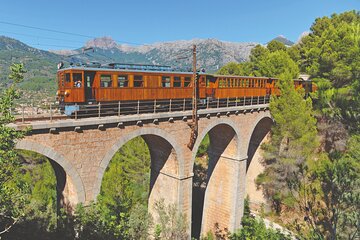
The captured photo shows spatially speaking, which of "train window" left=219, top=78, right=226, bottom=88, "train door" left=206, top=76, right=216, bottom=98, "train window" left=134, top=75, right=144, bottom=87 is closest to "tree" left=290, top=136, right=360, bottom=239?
"train window" left=219, top=78, right=226, bottom=88

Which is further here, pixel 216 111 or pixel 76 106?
pixel 216 111

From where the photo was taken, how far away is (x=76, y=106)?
1377 cm

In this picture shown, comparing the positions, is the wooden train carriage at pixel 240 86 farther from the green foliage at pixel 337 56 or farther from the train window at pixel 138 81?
the train window at pixel 138 81

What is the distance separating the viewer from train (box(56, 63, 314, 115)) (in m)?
14.4

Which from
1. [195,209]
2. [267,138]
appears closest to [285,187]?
[267,138]

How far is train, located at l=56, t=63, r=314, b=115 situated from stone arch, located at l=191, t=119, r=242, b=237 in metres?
3.51

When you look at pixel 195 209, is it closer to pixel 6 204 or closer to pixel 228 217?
pixel 228 217

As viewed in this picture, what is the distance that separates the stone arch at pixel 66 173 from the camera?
11.4m

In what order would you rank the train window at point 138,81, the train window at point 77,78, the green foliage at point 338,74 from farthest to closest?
1. the green foliage at point 338,74
2. the train window at point 138,81
3. the train window at point 77,78

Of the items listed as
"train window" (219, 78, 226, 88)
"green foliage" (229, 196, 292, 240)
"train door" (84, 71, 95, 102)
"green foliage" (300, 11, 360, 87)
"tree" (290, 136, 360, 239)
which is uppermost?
"green foliage" (300, 11, 360, 87)

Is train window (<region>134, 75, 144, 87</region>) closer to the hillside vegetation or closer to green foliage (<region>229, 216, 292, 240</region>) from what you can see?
the hillside vegetation

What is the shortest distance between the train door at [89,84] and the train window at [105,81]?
1.66 ft

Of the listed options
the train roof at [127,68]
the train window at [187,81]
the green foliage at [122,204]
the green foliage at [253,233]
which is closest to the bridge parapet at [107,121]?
the train window at [187,81]

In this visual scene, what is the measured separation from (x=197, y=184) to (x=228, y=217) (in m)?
11.7
